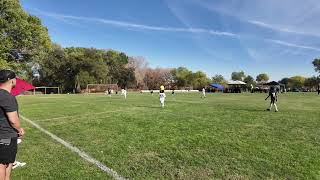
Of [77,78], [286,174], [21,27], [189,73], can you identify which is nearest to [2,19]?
[21,27]

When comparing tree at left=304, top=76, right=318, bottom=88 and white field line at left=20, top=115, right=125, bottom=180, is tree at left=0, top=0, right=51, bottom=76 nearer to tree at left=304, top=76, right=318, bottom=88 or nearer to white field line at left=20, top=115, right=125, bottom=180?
white field line at left=20, top=115, right=125, bottom=180

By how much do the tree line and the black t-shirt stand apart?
40.0 meters

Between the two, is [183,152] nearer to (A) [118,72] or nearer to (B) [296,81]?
(A) [118,72]

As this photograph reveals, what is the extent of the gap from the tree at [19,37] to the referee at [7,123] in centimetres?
4061

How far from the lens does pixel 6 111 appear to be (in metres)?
5.41

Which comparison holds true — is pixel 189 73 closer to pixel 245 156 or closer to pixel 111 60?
pixel 111 60

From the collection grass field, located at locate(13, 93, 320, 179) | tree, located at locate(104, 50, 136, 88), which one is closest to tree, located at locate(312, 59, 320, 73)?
tree, located at locate(104, 50, 136, 88)

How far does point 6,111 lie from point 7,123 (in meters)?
A: 0.24

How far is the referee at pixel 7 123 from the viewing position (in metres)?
5.41

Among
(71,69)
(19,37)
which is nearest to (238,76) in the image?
(71,69)

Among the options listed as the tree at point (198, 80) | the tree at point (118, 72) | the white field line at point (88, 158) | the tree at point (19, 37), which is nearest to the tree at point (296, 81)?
the tree at point (198, 80)

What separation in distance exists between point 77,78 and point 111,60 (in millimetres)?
25564

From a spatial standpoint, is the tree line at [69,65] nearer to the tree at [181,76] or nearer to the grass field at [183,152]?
the tree at [181,76]

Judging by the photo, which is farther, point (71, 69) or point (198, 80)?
point (198, 80)
